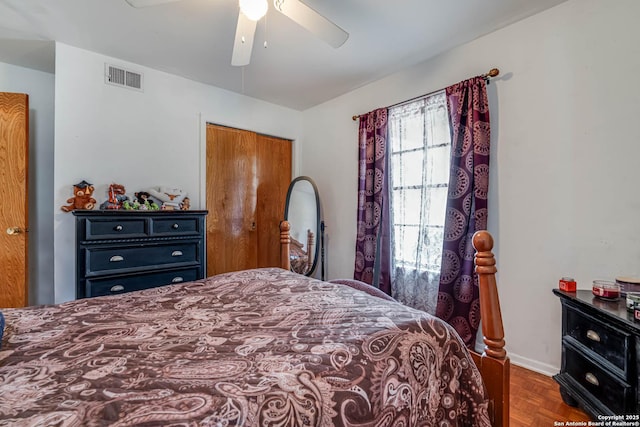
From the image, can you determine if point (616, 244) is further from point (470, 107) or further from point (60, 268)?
point (60, 268)

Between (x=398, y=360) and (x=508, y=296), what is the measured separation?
1.75 m

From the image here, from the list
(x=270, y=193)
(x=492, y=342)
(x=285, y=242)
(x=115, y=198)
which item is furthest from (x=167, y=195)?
(x=492, y=342)

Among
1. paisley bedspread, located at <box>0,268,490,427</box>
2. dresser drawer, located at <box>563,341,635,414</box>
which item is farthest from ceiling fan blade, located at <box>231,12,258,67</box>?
dresser drawer, located at <box>563,341,635,414</box>

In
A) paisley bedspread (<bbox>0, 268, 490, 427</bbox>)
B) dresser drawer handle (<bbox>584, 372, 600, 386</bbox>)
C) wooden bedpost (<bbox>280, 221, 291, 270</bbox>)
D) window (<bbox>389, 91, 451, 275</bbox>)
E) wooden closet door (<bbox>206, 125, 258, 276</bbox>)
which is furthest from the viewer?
wooden closet door (<bbox>206, 125, 258, 276</bbox>)

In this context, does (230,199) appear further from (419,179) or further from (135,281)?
(419,179)

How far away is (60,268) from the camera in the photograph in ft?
7.66

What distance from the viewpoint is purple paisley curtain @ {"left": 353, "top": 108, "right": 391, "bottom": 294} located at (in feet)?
9.32

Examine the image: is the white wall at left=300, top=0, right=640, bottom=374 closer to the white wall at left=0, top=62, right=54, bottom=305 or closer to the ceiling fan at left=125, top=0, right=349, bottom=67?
the ceiling fan at left=125, top=0, right=349, bottom=67

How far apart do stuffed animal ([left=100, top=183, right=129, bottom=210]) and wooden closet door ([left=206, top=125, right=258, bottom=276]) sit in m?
0.82

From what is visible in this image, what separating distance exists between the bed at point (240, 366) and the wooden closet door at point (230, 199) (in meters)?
1.97

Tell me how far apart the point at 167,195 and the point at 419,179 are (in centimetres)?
239

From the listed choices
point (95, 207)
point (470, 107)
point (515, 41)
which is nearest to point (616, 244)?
point (470, 107)

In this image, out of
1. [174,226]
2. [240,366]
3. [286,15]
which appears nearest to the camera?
[240,366]

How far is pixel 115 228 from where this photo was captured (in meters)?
2.17
